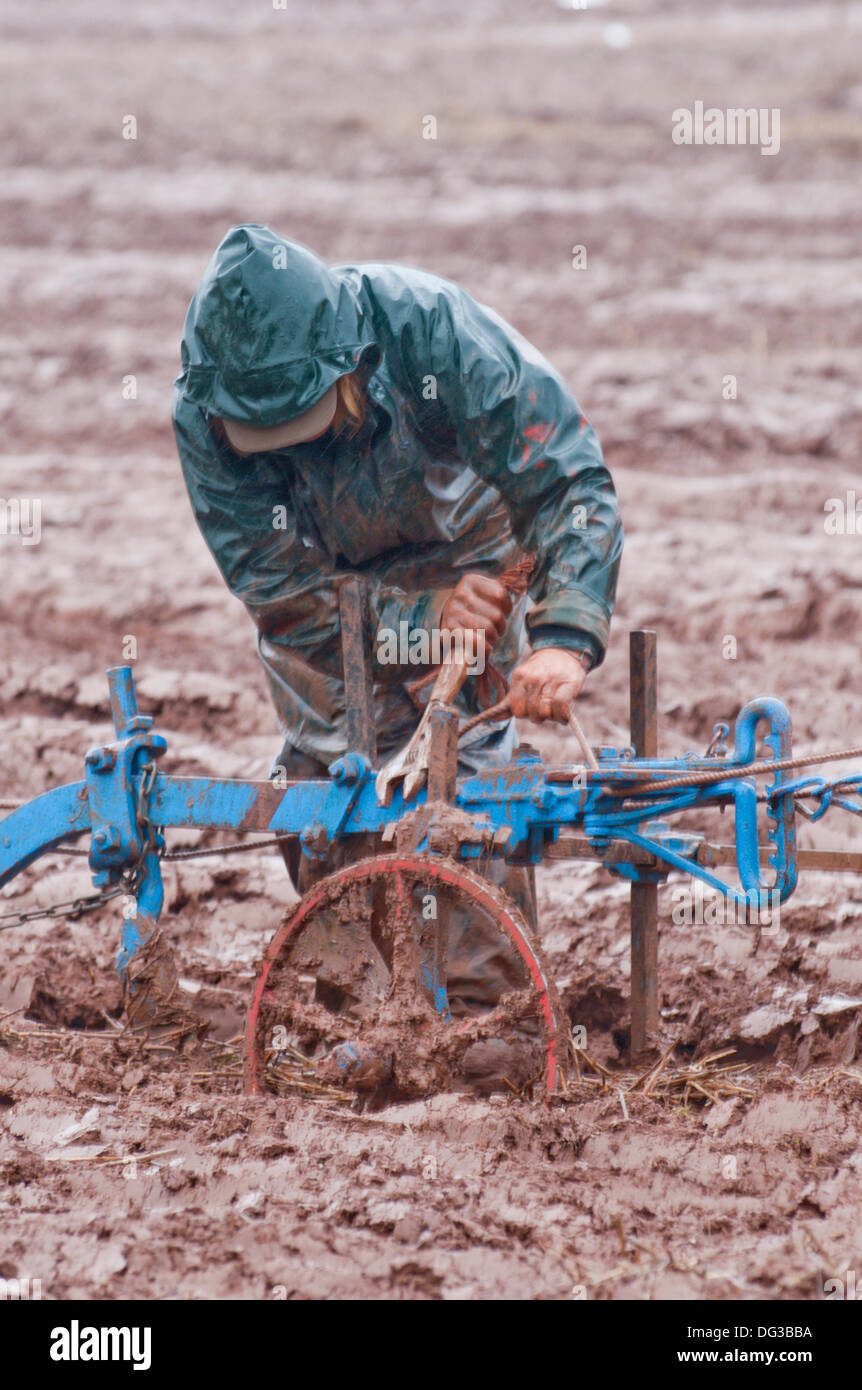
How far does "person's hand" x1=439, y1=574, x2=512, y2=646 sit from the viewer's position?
11.7 feet

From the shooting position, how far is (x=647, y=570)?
7.06 meters

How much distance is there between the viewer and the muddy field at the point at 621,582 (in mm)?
2746

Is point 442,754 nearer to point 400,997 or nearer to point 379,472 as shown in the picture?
point 400,997

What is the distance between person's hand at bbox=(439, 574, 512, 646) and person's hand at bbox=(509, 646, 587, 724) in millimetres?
315

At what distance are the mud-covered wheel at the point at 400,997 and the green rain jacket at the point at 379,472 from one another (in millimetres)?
620

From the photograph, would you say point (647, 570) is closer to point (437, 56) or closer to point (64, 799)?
point (64, 799)

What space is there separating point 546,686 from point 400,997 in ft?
2.39


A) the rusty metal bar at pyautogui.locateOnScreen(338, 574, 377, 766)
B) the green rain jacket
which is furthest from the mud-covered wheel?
the green rain jacket

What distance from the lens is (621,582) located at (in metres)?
6.96

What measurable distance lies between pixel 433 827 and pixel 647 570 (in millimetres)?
4086

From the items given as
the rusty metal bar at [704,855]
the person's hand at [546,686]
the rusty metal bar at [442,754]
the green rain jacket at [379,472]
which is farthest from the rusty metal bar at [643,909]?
the rusty metal bar at [442,754]

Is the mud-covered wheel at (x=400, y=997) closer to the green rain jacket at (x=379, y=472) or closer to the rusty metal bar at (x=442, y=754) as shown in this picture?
the rusty metal bar at (x=442, y=754)
